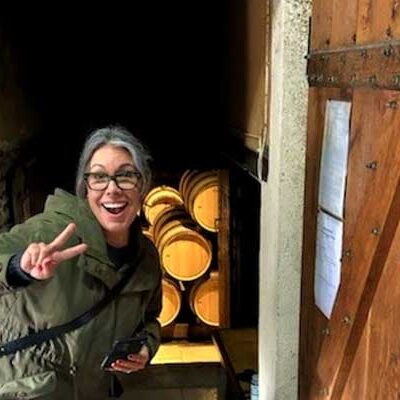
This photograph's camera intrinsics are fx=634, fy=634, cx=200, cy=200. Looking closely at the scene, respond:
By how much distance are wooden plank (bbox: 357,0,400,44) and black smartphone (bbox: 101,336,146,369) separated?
118 centimetres

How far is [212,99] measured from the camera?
15.0ft

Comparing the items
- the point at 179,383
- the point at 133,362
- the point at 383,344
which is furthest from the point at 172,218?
the point at 383,344

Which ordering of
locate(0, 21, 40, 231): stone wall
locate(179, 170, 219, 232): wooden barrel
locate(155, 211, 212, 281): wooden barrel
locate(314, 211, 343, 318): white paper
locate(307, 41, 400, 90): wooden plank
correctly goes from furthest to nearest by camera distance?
locate(155, 211, 212, 281): wooden barrel → locate(179, 170, 219, 232): wooden barrel → locate(0, 21, 40, 231): stone wall → locate(314, 211, 343, 318): white paper → locate(307, 41, 400, 90): wooden plank

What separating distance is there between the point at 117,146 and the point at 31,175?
8.22 ft

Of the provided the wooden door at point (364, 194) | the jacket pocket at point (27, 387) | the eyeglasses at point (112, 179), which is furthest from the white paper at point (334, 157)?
the jacket pocket at point (27, 387)

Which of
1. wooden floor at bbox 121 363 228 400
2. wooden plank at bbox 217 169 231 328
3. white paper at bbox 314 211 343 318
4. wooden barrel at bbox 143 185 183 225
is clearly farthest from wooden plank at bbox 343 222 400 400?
wooden barrel at bbox 143 185 183 225

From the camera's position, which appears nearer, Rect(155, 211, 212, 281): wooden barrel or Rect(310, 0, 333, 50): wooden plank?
Rect(310, 0, 333, 50): wooden plank

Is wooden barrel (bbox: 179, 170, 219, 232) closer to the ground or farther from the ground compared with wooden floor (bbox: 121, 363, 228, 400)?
farther from the ground

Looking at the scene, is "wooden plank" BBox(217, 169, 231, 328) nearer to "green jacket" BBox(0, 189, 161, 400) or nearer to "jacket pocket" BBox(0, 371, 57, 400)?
"green jacket" BBox(0, 189, 161, 400)

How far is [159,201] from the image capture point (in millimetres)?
5816

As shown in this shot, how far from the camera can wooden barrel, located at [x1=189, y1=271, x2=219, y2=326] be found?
544 centimetres

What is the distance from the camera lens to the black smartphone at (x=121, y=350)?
6.54ft

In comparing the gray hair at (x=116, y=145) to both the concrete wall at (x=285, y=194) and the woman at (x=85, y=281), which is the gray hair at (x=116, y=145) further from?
the concrete wall at (x=285, y=194)

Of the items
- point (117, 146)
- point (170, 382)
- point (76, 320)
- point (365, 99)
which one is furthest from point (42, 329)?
point (170, 382)
